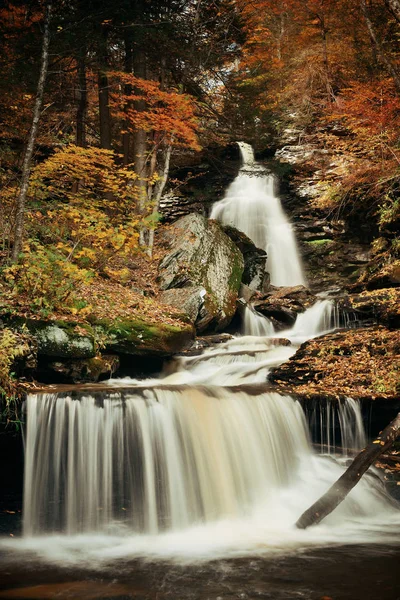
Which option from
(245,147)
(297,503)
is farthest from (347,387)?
(245,147)

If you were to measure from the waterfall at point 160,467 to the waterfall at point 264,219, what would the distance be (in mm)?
10396

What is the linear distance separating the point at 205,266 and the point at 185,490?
23.5ft

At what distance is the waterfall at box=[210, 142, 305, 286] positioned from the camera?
17312 mm

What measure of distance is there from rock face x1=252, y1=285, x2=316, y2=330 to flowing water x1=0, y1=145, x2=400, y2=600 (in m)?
5.30

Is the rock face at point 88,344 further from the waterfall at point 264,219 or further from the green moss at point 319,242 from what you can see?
the green moss at point 319,242

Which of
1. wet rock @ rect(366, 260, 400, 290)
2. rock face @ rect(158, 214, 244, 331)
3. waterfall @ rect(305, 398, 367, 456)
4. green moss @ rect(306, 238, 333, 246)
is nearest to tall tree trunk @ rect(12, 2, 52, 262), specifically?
rock face @ rect(158, 214, 244, 331)

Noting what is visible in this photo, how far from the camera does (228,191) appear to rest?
19688 mm

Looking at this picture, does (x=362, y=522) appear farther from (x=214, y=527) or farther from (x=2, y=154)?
(x=2, y=154)

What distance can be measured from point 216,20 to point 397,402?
12.2 meters

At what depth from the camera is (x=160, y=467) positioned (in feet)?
21.0

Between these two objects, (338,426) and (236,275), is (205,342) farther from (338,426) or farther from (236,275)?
(338,426)

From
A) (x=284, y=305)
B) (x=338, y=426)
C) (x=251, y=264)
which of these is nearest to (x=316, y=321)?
(x=284, y=305)

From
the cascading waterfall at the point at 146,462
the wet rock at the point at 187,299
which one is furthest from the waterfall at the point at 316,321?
the cascading waterfall at the point at 146,462

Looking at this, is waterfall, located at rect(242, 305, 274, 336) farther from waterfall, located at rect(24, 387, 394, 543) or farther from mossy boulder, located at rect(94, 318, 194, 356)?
waterfall, located at rect(24, 387, 394, 543)
